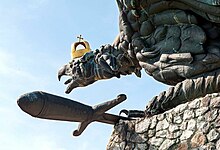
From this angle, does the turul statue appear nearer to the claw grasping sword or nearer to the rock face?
the rock face

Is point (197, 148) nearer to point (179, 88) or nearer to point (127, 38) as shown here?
point (179, 88)

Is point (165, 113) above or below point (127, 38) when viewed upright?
below

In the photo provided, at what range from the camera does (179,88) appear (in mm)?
7461

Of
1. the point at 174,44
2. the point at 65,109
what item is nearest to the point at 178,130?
the point at 174,44

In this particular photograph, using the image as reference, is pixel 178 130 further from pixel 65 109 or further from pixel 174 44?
pixel 65 109

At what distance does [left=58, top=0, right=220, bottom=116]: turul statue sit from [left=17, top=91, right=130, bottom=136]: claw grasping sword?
716 millimetres

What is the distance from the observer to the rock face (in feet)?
22.3

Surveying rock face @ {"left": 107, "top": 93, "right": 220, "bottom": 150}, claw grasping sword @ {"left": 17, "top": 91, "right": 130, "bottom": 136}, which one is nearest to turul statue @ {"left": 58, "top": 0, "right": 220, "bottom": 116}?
rock face @ {"left": 107, "top": 93, "right": 220, "bottom": 150}

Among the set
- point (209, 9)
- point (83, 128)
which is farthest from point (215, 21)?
point (83, 128)

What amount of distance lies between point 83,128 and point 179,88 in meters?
1.79

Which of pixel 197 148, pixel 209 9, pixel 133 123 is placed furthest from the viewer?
pixel 133 123

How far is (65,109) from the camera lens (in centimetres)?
793

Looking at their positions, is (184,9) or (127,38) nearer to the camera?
(184,9)

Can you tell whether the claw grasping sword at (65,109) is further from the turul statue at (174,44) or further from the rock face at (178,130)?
the turul statue at (174,44)
